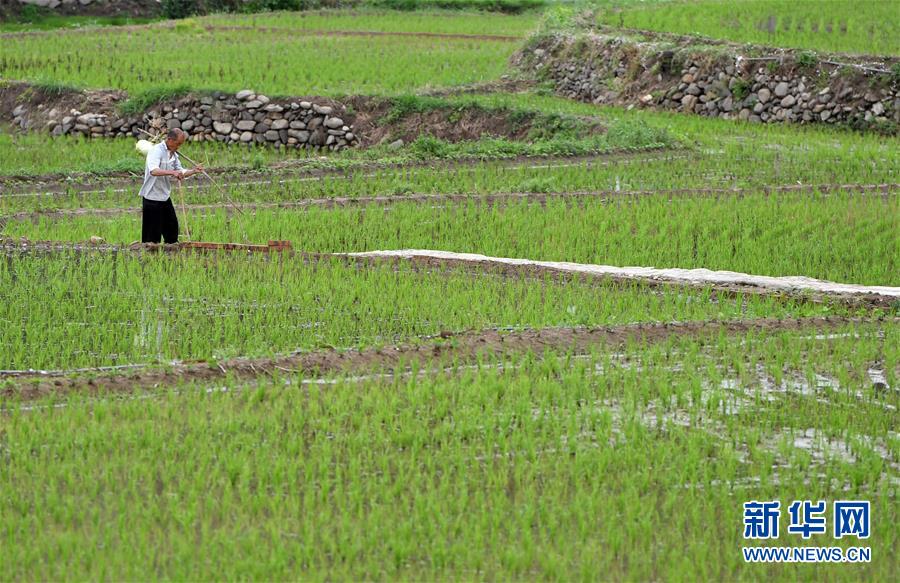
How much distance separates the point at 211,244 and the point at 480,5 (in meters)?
23.1

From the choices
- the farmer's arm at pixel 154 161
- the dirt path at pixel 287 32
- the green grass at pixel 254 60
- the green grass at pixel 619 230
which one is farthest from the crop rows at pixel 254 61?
the farmer's arm at pixel 154 161

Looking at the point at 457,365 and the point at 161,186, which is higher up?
the point at 161,186

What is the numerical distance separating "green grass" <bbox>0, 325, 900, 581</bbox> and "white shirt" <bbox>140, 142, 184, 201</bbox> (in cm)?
352

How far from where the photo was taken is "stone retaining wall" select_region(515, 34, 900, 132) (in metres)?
17.8

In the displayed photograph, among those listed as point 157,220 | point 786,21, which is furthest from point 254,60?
point 157,220

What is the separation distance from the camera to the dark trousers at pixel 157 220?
10430mm

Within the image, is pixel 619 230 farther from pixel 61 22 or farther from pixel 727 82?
pixel 61 22

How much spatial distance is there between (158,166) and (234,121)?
8.28 m

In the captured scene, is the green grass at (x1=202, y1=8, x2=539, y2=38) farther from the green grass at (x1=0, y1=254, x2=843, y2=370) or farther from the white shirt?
the green grass at (x1=0, y1=254, x2=843, y2=370)

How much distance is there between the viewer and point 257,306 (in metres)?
8.88

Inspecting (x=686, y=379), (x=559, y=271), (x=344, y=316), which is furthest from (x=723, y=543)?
(x=559, y=271)

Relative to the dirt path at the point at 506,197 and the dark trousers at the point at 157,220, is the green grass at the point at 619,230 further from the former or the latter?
the dark trousers at the point at 157,220

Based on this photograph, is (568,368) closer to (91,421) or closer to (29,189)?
(91,421)

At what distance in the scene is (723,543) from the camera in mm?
5277
